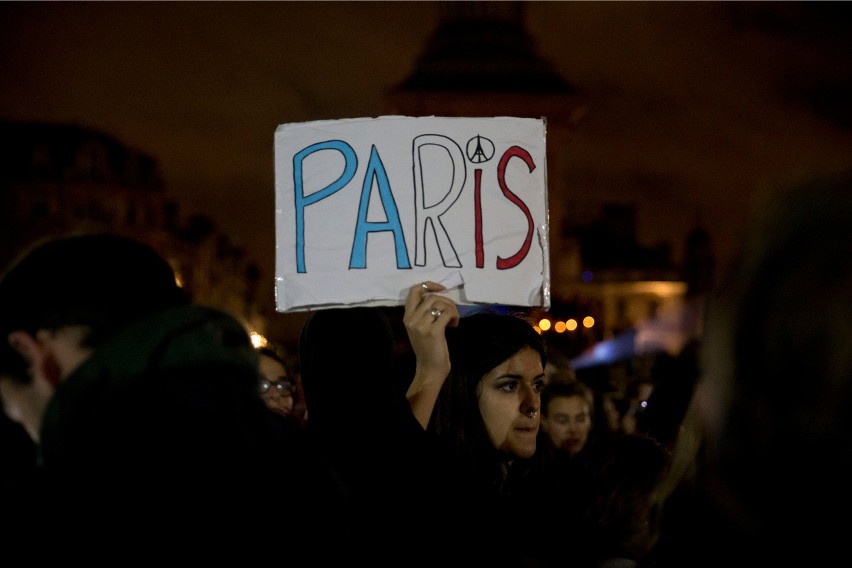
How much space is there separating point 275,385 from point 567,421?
5.37 ft

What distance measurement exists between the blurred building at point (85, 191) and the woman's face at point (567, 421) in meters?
53.7

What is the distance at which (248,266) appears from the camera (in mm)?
95188

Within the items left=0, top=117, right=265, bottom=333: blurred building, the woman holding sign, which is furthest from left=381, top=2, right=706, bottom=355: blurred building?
the woman holding sign

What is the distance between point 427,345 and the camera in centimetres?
299

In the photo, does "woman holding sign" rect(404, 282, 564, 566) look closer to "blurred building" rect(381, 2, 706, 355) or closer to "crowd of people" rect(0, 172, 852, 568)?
"crowd of people" rect(0, 172, 852, 568)

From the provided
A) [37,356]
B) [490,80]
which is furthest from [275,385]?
[490,80]

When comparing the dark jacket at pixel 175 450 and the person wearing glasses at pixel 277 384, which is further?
the person wearing glasses at pixel 277 384

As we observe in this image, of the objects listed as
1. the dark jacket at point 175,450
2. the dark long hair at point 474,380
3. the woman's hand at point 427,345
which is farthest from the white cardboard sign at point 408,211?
the dark jacket at point 175,450

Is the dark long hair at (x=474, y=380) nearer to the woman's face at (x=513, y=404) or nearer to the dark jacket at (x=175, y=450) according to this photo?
the woman's face at (x=513, y=404)

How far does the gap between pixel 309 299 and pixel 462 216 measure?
54cm

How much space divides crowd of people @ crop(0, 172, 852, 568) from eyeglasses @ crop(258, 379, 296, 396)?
1.70 meters

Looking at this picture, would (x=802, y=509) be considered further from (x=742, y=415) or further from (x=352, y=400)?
(x=352, y=400)

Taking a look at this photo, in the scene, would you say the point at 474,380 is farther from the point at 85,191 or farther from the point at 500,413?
the point at 85,191

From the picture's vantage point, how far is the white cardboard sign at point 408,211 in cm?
313
